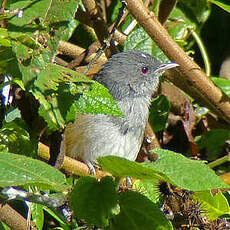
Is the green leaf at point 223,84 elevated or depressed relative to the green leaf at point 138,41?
depressed

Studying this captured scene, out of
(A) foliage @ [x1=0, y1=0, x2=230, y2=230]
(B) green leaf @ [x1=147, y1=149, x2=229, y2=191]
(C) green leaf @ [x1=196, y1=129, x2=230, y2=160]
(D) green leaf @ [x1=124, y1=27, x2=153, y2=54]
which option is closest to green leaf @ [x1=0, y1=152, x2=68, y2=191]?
(A) foliage @ [x1=0, y1=0, x2=230, y2=230]

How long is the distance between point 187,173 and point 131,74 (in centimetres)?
256

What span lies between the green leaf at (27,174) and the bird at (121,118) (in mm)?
1320

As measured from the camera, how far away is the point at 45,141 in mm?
3172

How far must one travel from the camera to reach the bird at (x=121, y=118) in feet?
11.6

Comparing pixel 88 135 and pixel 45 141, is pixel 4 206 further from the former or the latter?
pixel 88 135

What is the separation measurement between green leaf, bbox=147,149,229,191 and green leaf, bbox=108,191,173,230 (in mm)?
238

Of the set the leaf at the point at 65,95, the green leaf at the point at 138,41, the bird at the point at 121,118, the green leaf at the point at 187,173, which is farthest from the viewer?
the green leaf at the point at 138,41

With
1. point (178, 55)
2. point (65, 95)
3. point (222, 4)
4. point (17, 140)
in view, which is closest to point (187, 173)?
point (65, 95)

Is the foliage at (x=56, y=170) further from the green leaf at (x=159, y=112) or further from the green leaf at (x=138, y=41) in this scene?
the green leaf at (x=159, y=112)

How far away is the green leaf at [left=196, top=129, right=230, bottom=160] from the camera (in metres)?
4.27

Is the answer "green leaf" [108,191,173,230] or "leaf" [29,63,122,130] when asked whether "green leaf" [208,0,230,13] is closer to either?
"leaf" [29,63,122,130]

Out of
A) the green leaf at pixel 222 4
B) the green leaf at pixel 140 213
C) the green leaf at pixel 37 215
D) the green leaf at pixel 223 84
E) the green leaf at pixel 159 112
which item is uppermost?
the green leaf at pixel 222 4

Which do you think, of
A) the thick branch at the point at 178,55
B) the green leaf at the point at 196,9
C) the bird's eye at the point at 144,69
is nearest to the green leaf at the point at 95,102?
the thick branch at the point at 178,55
